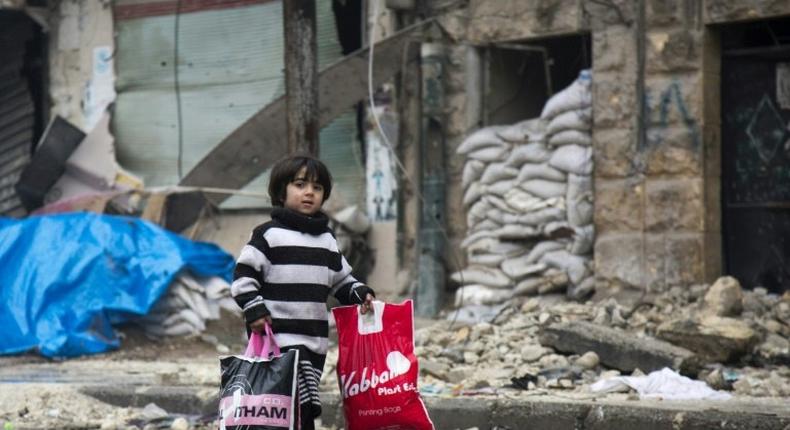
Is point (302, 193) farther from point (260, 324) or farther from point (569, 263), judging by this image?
point (569, 263)

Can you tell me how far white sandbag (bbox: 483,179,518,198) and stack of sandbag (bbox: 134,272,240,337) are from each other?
7.71ft

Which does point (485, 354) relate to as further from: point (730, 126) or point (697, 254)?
point (730, 126)

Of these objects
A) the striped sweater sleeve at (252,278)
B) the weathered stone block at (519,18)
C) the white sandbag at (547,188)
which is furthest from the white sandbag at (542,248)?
the striped sweater sleeve at (252,278)

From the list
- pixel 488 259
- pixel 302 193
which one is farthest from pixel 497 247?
pixel 302 193

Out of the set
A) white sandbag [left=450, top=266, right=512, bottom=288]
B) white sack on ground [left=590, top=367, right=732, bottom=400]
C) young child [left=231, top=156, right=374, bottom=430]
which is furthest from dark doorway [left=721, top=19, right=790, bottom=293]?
young child [left=231, top=156, right=374, bottom=430]

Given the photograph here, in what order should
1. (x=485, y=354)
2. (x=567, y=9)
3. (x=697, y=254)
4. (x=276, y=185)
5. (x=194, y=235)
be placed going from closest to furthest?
(x=276, y=185) → (x=485, y=354) → (x=697, y=254) → (x=567, y=9) → (x=194, y=235)

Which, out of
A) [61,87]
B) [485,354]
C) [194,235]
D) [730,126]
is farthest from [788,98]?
[61,87]

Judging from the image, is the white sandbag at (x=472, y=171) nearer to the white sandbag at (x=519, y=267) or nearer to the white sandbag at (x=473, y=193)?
the white sandbag at (x=473, y=193)

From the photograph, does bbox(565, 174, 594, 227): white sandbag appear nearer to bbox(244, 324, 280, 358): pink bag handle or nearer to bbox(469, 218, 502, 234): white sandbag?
bbox(469, 218, 502, 234): white sandbag

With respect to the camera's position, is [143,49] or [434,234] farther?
[143,49]

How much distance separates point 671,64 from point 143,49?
6170 mm

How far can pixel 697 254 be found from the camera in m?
10.4

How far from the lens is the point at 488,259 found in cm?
1145

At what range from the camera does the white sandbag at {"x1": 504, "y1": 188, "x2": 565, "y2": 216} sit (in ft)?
36.5
